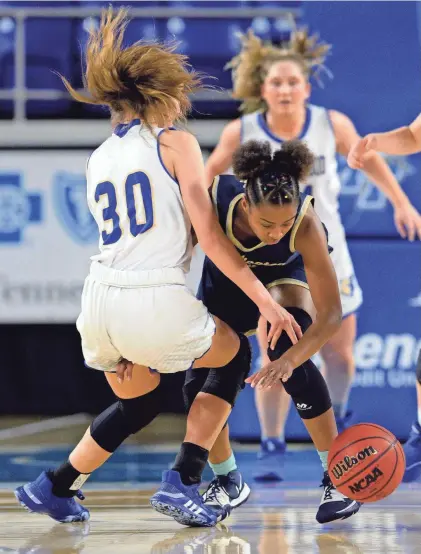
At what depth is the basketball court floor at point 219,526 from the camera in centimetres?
313

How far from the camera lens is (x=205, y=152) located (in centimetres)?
677

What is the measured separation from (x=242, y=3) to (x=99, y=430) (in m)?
4.56

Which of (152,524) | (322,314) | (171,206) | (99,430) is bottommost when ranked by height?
(152,524)

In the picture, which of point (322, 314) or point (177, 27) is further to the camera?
point (177, 27)

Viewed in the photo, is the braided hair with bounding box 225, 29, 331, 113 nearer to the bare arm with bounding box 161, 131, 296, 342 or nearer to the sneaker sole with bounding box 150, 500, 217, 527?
the bare arm with bounding box 161, 131, 296, 342

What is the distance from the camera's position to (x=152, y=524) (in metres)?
3.62

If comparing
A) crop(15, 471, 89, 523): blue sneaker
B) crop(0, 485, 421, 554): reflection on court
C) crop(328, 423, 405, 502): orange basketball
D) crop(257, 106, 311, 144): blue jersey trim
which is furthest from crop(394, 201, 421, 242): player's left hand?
crop(15, 471, 89, 523): blue sneaker

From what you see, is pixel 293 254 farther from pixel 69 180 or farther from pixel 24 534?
pixel 69 180

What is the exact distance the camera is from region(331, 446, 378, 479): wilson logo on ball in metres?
3.49

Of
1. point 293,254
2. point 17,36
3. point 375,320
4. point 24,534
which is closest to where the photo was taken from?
point 24,534

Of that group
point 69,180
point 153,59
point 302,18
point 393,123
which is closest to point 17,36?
point 69,180

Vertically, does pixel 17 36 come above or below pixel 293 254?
above

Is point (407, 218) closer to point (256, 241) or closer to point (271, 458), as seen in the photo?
point (271, 458)

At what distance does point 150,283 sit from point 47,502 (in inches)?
32.8
